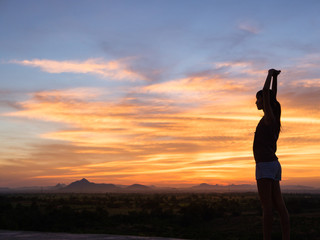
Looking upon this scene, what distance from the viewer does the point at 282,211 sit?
11.9 ft

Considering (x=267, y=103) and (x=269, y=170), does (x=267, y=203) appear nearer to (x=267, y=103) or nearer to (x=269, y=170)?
(x=269, y=170)

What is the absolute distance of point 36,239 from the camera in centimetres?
486

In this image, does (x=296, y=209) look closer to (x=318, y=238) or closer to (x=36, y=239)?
(x=318, y=238)

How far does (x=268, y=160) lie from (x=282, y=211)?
0.55 meters

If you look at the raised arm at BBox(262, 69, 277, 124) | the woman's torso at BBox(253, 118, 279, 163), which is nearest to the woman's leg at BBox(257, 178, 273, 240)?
the woman's torso at BBox(253, 118, 279, 163)

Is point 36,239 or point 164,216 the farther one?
point 164,216

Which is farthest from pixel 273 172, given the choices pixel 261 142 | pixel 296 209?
pixel 296 209

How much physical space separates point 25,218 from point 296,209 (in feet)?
86.3

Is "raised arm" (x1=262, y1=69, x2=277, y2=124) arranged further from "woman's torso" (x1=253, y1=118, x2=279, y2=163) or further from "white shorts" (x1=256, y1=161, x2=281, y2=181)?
"white shorts" (x1=256, y1=161, x2=281, y2=181)

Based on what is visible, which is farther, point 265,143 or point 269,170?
point 265,143

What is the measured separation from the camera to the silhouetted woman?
3.58 m

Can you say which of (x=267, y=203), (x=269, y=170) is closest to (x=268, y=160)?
(x=269, y=170)

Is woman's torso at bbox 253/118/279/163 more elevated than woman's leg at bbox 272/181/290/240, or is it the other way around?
woman's torso at bbox 253/118/279/163

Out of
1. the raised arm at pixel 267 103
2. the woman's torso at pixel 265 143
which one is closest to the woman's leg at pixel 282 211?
the woman's torso at pixel 265 143
